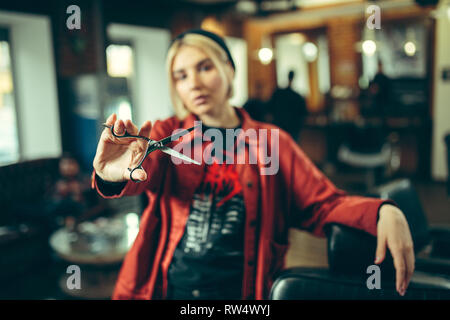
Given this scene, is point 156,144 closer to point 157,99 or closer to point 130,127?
point 130,127

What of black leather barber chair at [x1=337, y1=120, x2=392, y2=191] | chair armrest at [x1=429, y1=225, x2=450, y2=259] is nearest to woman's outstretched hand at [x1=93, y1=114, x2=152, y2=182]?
chair armrest at [x1=429, y1=225, x2=450, y2=259]

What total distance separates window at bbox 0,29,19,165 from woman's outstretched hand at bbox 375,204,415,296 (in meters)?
5.14

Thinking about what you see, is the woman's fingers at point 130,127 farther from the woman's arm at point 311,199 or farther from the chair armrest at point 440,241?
the chair armrest at point 440,241

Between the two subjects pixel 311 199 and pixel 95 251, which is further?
pixel 95 251

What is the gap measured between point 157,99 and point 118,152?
5.71 metres

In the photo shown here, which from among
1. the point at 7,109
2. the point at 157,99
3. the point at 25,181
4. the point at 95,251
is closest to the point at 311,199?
the point at 95,251

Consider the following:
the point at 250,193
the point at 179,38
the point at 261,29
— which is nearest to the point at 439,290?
the point at 250,193

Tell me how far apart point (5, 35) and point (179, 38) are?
4.84 metres

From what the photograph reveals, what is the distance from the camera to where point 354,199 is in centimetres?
109

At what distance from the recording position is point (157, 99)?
643 centimetres

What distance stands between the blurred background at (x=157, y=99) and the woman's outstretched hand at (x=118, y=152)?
6.26ft

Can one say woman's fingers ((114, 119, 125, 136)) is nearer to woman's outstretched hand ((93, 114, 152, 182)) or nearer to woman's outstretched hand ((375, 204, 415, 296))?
woman's outstretched hand ((93, 114, 152, 182))

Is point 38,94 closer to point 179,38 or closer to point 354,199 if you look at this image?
point 179,38

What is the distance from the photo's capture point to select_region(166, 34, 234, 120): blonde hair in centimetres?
108
